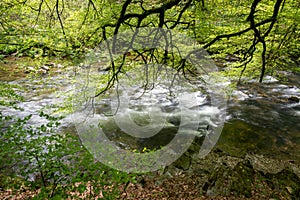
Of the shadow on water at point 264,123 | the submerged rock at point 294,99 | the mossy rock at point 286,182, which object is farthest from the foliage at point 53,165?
the submerged rock at point 294,99

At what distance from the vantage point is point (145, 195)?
550 centimetres

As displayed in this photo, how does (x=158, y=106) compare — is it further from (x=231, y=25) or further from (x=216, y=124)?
(x=231, y=25)

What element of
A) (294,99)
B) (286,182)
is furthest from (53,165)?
(294,99)

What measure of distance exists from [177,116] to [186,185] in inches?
165

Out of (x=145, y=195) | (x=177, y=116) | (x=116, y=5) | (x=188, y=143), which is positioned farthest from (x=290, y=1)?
(x=177, y=116)

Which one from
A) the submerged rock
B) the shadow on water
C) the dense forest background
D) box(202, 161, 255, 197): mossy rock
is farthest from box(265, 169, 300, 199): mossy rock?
the submerged rock

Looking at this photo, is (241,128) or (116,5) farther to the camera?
(241,128)

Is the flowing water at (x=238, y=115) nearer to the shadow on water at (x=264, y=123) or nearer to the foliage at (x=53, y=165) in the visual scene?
the shadow on water at (x=264, y=123)

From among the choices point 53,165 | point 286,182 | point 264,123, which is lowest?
point 264,123

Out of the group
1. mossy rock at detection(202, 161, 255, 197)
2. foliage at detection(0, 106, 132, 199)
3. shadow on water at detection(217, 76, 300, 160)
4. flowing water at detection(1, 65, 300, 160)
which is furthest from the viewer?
flowing water at detection(1, 65, 300, 160)

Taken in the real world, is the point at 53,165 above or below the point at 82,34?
below

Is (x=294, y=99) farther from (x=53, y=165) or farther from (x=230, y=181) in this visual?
(x=53, y=165)

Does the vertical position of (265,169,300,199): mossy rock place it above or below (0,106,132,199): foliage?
below

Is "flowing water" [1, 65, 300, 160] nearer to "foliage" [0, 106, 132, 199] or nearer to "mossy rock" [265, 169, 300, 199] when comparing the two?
"mossy rock" [265, 169, 300, 199]
